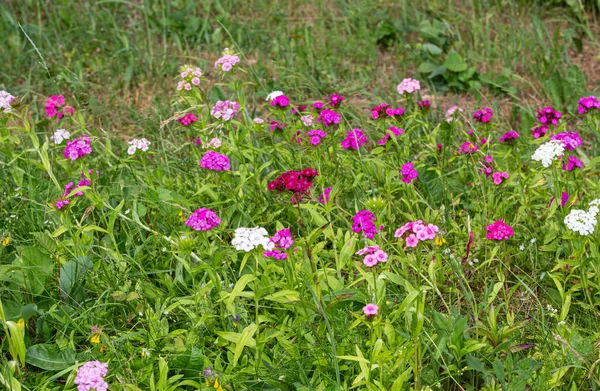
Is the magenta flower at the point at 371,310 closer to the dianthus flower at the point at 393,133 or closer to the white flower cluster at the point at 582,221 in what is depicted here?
the white flower cluster at the point at 582,221

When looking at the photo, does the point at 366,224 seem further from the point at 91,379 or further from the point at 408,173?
the point at 91,379

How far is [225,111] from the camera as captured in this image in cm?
299

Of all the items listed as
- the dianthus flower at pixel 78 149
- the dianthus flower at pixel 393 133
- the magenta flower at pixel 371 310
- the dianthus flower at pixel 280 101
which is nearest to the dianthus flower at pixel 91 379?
the magenta flower at pixel 371 310

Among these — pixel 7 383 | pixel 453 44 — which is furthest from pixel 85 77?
pixel 7 383

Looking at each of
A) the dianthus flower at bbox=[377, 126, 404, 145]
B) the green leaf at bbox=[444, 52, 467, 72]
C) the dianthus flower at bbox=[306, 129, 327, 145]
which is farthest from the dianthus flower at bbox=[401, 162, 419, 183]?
the green leaf at bbox=[444, 52, 467, 72]

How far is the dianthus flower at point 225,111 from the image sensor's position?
2969 millimetres

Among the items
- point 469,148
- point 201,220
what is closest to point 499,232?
point 469,148

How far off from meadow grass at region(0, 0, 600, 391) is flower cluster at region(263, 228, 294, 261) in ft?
0.15

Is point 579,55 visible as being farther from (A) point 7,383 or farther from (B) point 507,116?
(A) point 7,383

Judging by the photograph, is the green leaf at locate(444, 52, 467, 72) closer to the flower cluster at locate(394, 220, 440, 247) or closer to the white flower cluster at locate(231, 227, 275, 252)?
the flower cluster at locate(394, 220, 440, 247)

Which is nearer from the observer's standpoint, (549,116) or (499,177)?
(499,177)

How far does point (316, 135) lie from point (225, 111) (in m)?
0.41

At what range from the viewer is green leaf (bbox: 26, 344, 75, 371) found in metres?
2.24

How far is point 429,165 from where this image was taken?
126 inches
